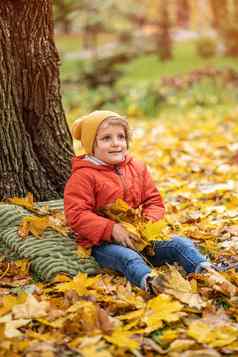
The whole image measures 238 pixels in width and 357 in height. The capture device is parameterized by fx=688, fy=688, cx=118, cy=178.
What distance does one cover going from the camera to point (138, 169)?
395cm

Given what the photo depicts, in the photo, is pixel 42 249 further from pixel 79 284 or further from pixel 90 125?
pixel 90 125

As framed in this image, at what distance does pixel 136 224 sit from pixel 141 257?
8.5 inches

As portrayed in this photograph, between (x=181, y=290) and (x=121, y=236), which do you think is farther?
(x=121, y=236)

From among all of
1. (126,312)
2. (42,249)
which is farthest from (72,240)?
(126,312)

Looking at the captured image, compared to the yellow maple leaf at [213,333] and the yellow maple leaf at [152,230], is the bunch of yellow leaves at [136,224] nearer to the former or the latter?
the yellow maple leaf at [152,230]

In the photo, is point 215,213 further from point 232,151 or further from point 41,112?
point 232,151

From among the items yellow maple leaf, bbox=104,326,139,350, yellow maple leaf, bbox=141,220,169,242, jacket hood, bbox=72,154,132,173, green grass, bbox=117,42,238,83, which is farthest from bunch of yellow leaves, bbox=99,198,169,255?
green grass, bbox=117,42,238,83

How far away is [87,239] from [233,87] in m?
12.8

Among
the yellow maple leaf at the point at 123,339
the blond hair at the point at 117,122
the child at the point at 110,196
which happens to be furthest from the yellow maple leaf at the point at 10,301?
the blond hair at the point at 117,122

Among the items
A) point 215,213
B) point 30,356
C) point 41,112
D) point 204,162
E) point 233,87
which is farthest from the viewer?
point 233,87

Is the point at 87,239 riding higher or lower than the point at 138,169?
lower

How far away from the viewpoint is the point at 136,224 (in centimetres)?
369

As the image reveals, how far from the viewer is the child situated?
3488 mm

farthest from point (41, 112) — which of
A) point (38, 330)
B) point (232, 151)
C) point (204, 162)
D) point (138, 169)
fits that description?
point (232, 151)
